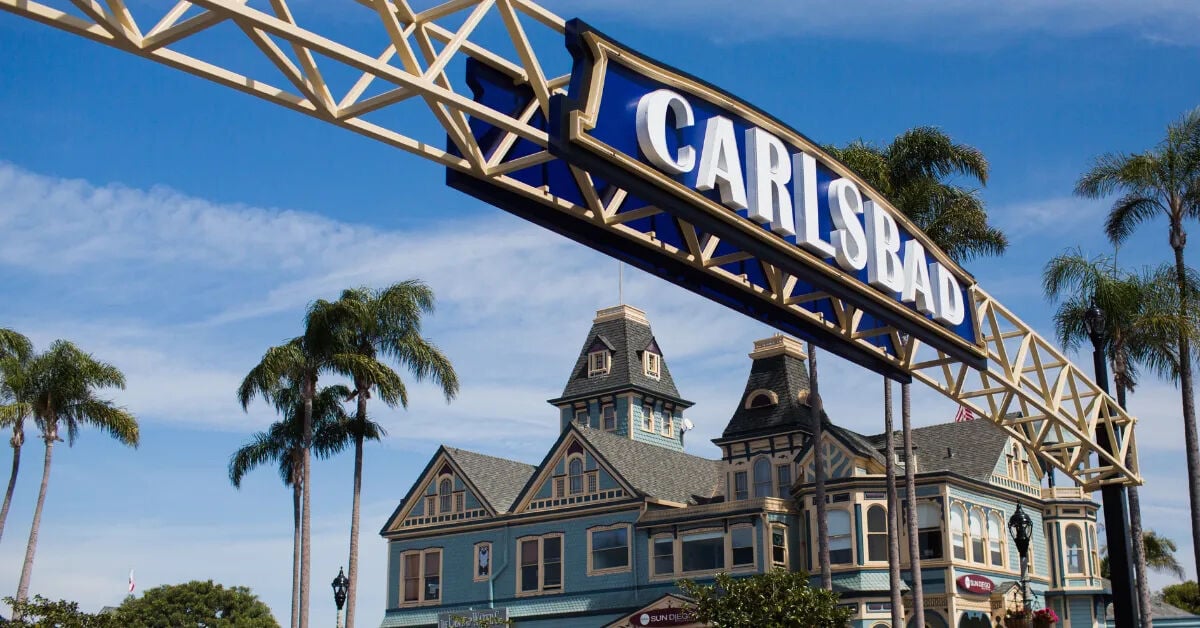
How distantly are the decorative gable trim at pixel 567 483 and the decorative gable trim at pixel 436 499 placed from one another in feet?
7.88

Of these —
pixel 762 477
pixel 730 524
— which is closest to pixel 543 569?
pixel 730 524

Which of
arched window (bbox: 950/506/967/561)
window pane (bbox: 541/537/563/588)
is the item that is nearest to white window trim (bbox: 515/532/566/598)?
window pane (bbox: 541/537/563/588)

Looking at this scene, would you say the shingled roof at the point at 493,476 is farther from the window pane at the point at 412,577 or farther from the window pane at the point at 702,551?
the window pane at the point at 702,551

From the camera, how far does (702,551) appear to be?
48.2m

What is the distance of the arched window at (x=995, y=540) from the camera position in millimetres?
46562

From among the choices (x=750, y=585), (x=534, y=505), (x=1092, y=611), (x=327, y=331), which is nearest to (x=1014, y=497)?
(x=1092, y=611)

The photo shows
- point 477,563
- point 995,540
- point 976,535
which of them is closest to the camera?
point 976,535

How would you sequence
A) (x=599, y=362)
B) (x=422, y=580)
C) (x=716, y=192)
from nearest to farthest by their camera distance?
(x=716, y=192), (x=422, y=580), (x=599, y=362)

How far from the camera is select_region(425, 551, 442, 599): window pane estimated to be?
54500 millimetres

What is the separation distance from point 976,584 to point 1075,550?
20.9 ft

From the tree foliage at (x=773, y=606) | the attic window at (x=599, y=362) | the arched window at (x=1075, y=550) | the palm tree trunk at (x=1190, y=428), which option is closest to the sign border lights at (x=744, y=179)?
the tree foliage at (x=773, y=606)

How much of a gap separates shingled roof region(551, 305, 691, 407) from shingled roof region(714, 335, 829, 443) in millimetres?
9320

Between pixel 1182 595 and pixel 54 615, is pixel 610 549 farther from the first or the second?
pixel 1182 595

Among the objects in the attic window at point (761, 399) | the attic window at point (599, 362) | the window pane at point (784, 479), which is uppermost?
the attic window at point (599, 362)
